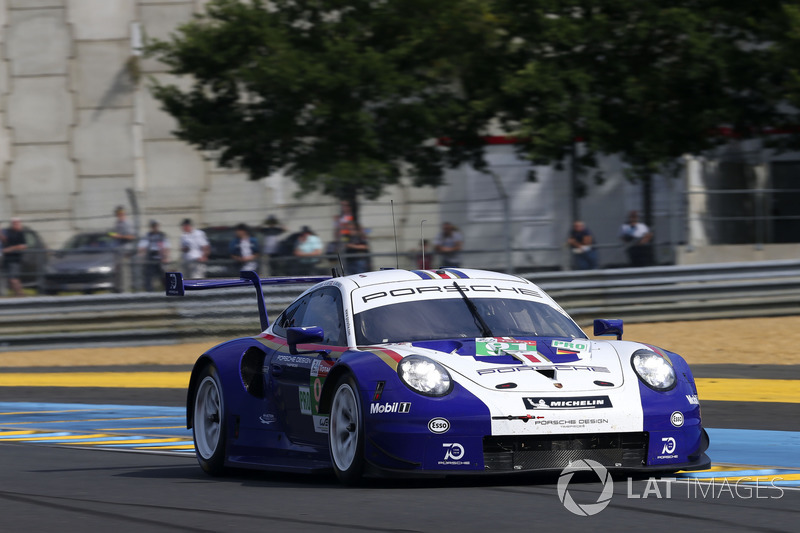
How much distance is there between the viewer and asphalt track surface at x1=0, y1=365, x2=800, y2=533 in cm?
507

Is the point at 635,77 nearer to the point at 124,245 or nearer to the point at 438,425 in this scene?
the point at 124,245

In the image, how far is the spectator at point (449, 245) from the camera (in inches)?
675

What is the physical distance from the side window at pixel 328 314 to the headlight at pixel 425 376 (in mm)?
800

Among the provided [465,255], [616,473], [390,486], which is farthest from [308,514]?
[465,255]

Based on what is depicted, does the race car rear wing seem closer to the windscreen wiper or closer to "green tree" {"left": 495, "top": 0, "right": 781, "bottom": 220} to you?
the windscreen wiper

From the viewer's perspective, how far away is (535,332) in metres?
7.02

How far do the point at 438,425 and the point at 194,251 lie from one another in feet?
41.0

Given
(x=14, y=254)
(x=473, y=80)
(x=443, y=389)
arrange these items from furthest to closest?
(x=473, y=80) < (x=14, y=254) < (x=443, y=389)

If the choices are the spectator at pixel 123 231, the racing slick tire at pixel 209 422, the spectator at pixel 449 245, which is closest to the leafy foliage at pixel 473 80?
the spectator at pixel 449 245

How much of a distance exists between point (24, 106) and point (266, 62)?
12893 millimetres

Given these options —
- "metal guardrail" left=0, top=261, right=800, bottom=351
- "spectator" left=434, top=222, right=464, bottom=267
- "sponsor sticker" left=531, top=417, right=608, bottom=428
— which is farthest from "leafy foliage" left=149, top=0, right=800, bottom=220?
"sponsor sticker" left=531, top=417, right=608, bottom=428

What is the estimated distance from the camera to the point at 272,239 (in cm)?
1756

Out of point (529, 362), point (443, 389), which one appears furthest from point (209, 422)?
point (529, 362)

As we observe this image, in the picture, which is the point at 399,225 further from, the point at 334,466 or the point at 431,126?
the point at 334,466
